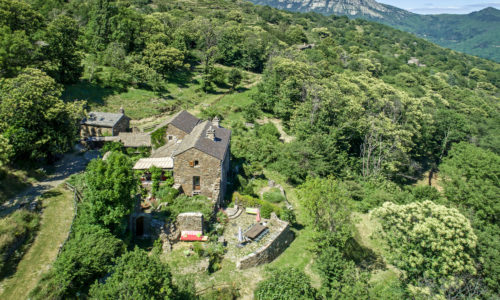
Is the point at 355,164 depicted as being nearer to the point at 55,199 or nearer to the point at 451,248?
the point at 451,248

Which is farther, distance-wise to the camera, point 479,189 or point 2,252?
point 479,189

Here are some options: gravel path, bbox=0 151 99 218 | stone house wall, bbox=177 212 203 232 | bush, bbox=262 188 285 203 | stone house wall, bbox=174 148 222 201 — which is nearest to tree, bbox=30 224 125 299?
stone house wall, bbox=177 212 203 232

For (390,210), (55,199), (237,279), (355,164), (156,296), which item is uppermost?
(390,210)

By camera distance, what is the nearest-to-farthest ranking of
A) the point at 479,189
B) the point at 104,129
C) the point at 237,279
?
1. the point at 237,279
2. the point at 479,189
3. the point at 104,129

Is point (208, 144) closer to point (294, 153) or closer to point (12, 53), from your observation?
point (294, 153)

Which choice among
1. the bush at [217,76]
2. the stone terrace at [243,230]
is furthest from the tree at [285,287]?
the bush at [217,76]

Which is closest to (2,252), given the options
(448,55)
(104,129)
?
(104,129)

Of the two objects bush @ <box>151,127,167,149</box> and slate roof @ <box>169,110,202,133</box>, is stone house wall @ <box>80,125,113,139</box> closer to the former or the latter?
bush @ <box>151,127,167,149</box>
